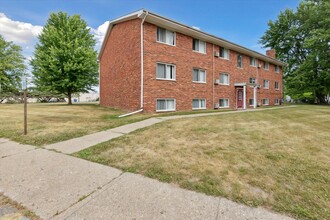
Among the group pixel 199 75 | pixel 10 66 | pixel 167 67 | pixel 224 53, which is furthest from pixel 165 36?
→ pixel 10 66

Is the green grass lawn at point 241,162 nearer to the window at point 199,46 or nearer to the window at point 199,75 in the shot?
the window at point 199,75

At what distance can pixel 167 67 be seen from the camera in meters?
12.8

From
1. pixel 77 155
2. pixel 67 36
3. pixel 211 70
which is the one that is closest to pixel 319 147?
pixel 77 155

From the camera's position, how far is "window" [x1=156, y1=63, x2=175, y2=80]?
12383 mm

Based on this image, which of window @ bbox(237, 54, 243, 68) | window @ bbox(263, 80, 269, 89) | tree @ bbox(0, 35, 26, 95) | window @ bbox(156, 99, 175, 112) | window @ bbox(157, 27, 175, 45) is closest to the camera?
window @ bbox(156, 99, 175, 112)

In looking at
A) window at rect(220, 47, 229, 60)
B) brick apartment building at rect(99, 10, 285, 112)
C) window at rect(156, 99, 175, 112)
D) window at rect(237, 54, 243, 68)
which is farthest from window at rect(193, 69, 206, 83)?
window at rect(237, 54, 243, 68)

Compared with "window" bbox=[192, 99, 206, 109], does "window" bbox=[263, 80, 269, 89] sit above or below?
above

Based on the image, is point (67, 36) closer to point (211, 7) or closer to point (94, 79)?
point (94, 79)

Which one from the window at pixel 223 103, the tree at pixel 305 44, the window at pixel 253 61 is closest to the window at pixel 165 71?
the window at pixel 223 103

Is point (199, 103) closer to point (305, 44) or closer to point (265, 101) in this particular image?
point (265, 101)

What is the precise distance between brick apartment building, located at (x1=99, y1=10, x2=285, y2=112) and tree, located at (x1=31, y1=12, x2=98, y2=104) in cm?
225

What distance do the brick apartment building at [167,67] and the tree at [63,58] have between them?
7.37 feet

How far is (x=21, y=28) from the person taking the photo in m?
35.4

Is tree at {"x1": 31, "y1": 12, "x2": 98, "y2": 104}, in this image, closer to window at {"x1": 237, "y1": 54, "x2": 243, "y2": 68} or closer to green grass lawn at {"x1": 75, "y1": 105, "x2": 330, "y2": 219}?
window at {"x1": 237, "y1": 54, "x2": 243, "y2": 68}
